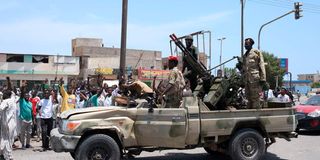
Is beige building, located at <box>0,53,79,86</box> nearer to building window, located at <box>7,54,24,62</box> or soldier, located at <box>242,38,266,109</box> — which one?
building window, located at <box>7,54,24,62</box>

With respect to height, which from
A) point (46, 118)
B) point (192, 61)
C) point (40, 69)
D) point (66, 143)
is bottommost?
point (66, 143)

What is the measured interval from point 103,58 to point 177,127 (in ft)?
184

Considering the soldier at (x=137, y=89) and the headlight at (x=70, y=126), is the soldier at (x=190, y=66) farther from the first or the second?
the headlight at (x=70, y=126)

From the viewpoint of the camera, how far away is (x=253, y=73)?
30.3 ft

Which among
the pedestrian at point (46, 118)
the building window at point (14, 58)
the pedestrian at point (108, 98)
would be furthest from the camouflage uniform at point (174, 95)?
the building window at point (14, 58)

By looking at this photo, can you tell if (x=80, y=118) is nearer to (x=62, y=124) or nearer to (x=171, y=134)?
(x=62, y=124)

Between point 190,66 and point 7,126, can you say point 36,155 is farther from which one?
point 190,66

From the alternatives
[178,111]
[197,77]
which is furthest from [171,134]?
[197,77]

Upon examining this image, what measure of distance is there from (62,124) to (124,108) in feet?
3.91

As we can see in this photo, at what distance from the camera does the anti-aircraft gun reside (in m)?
9.01

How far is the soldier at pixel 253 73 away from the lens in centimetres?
911

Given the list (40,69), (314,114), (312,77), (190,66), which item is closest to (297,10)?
(314,114)

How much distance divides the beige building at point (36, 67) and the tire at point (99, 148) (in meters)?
48.0

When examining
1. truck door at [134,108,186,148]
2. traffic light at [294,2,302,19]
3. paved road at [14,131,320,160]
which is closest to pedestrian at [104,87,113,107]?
paved road at [14,131,320,160]
